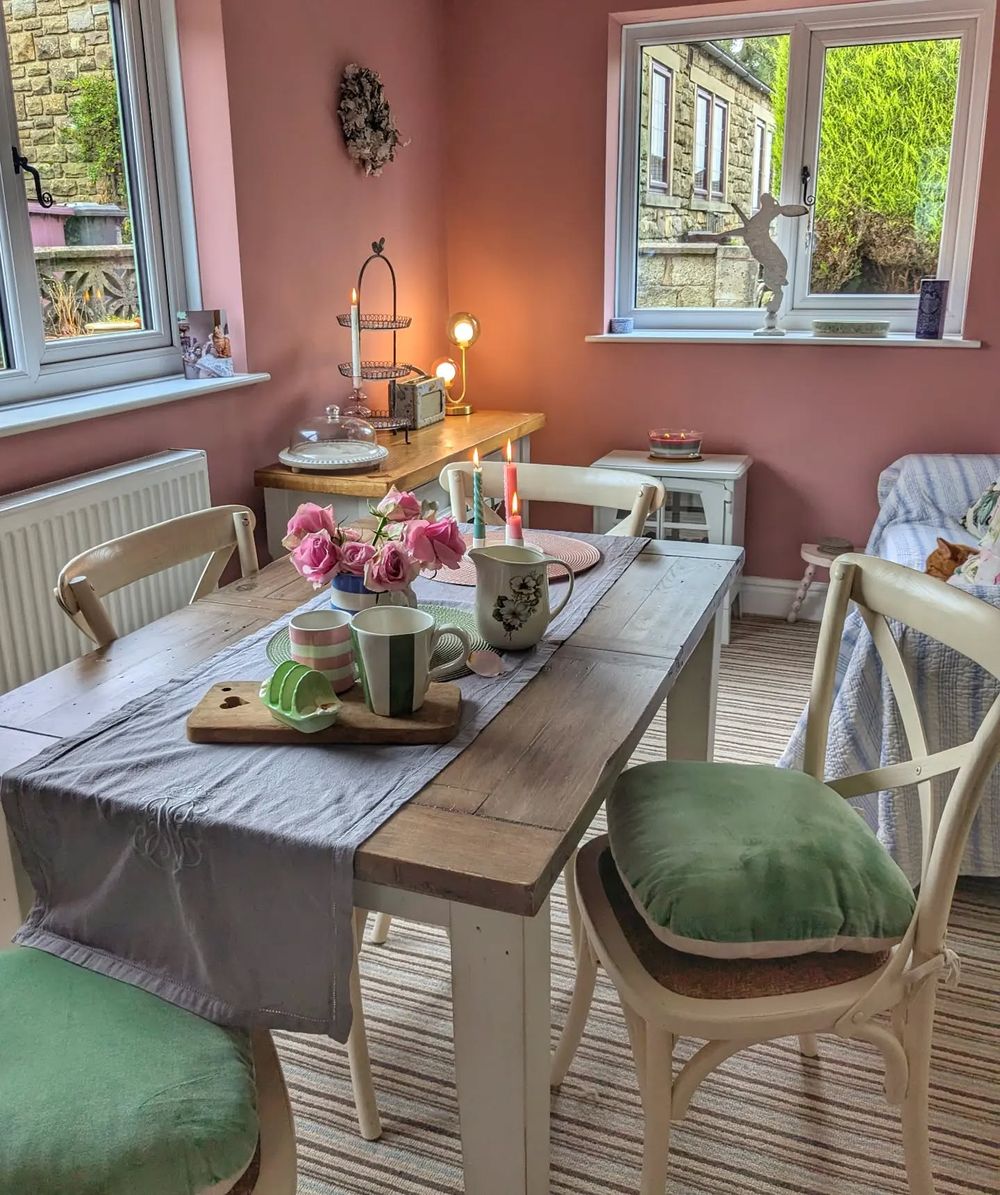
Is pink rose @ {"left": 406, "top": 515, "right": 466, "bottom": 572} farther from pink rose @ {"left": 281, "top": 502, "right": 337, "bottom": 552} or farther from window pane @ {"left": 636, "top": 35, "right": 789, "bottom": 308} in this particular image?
window pane @ {"left": 636, "top": 35, "right": 789, "bottom": 308}

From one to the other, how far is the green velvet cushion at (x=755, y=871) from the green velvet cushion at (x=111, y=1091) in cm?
52

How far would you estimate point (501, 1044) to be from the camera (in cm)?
110

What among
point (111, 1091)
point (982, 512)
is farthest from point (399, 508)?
point (982, 512)

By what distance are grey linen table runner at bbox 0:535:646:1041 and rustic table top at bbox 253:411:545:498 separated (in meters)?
1.53

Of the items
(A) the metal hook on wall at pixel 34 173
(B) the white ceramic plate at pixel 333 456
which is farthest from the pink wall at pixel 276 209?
(A) the metal hook on wall at pixel 34 173

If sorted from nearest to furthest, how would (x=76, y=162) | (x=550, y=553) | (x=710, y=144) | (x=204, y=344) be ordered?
(x=550, y=553) < (x=76, y=162) < (x=204, y=344) < (x=710, y=144)

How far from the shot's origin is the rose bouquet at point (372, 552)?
140 cm

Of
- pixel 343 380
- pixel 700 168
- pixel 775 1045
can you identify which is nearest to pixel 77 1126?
pixel 775 1045

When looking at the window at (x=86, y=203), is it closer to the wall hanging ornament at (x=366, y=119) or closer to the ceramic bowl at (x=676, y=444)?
the wall hanging ornament at (x=366, y=119)

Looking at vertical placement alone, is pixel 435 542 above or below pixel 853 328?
below

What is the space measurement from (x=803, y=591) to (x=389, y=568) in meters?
2.68

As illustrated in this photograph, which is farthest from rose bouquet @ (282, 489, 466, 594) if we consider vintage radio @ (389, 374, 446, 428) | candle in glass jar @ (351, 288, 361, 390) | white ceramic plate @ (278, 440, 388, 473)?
vintage radio @ (389, 374, 446, 428)

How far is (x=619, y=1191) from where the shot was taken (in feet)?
5.07

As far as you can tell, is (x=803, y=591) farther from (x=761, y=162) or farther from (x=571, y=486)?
(x=571, y=486)
